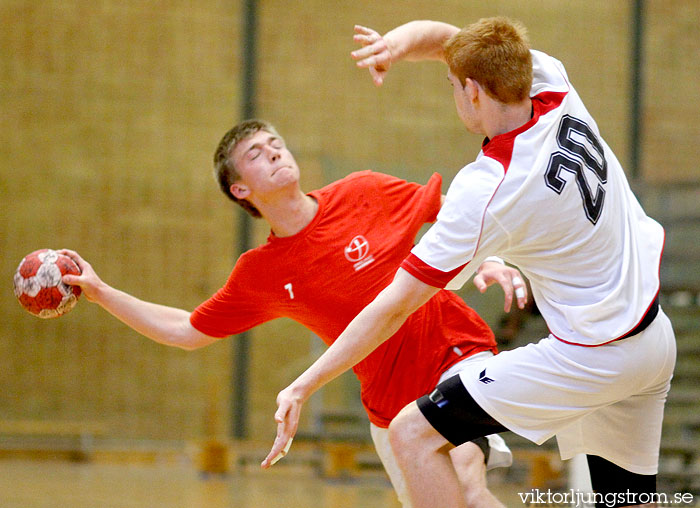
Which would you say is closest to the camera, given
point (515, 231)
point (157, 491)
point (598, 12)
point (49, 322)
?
point (515, 231)

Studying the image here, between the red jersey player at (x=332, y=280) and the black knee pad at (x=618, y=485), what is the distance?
54 cm

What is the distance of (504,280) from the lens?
341 centimetres

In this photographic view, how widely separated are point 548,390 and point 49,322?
27.8ft

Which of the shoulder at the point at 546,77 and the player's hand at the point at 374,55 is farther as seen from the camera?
the player's hand at the point at 374,55

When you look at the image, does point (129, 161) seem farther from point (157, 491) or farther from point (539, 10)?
point (539, 10)

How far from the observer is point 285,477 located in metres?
9.12

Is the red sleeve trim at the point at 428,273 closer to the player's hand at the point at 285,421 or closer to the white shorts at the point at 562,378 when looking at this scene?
the white shorts at the point at 562,378

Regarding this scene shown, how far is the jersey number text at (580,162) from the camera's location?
2693mm

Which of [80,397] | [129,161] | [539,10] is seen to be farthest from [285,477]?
[539,10]

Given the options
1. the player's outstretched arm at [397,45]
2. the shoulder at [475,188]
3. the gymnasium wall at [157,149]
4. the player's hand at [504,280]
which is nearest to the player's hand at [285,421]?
the shoulder at [475,188]

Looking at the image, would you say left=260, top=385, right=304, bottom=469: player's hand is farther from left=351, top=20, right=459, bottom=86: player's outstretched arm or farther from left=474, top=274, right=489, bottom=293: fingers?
left=351, top=20, right=459, bottom=86: player's outstretched arm

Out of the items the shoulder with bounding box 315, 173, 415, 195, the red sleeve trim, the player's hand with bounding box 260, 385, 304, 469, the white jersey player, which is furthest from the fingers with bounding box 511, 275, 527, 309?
the player's hand with bounding box 260, 385, 304, 469

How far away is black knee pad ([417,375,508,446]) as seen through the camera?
278 cm

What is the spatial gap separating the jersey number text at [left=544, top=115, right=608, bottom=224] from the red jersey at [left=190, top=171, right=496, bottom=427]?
1087mm
